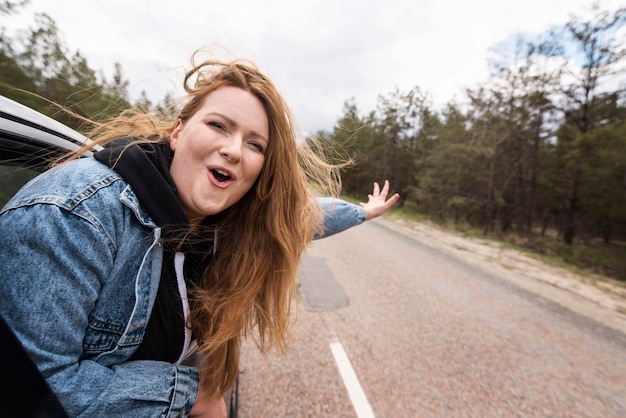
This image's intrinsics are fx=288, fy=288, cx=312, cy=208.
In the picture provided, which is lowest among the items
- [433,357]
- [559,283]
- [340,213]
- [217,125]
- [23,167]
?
[559,283]

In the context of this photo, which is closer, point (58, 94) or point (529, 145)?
point (58, 94)

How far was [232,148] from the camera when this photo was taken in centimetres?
122

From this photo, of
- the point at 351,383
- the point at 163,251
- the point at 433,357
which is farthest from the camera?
the point at 433,357

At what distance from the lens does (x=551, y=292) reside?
20.3 feet

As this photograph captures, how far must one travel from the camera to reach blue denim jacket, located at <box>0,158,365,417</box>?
0.68 metres

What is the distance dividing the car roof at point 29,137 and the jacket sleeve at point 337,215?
151 centimetres

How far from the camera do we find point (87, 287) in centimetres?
77

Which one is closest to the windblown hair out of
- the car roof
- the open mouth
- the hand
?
the car roof

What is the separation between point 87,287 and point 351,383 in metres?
2.58

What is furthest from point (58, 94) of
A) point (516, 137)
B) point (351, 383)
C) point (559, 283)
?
point (516, 137)

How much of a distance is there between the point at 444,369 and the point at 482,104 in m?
18.3

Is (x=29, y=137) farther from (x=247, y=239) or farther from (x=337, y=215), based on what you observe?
(x=337, y=215)

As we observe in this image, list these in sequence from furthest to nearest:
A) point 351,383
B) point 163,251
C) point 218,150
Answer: point 351,383 < point 218,150 < point 163,251

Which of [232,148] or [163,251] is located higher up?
[232,148]
